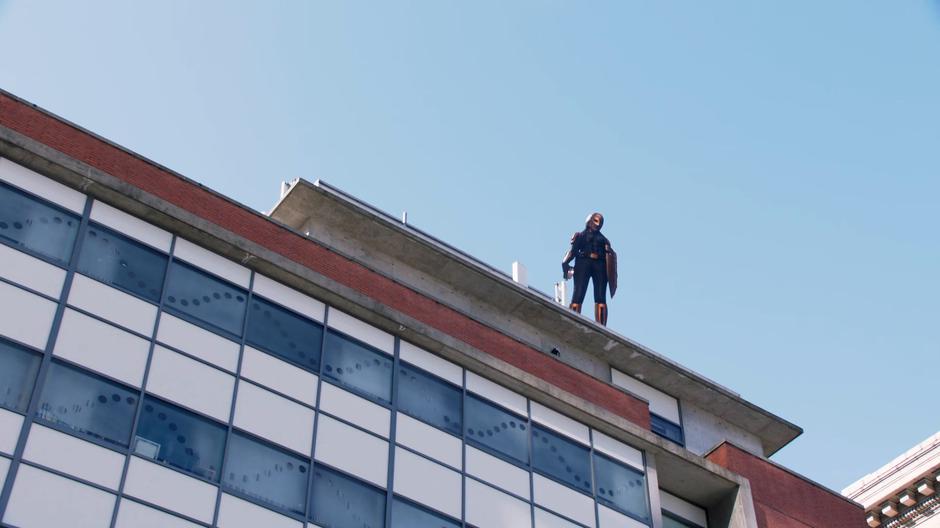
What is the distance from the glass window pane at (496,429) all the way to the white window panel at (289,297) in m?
3.91

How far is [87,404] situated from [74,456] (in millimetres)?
1136

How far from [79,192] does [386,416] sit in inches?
292

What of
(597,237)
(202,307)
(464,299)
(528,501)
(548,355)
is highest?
(597,237)

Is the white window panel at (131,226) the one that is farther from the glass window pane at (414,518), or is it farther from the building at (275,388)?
the glass window pane at (414,518)

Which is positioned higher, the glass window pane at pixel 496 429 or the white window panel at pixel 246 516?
the glass window pane at pixel 496 429

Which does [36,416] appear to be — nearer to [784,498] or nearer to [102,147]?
[102,147]

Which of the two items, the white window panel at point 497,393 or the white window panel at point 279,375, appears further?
the white window panel at point 497,393

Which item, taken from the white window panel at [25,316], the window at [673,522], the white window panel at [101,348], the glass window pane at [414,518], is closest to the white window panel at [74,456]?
the white window panel at [101,348]

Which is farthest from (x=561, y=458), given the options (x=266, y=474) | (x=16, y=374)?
(x=16, y=374)

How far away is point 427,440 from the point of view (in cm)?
2927

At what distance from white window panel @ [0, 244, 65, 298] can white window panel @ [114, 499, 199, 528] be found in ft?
13.9

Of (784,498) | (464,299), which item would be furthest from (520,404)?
(784,498)

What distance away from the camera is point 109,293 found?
26406 mm

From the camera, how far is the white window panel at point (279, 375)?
2744cm
